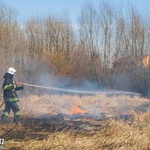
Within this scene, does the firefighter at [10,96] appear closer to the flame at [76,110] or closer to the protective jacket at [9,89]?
the protective jacket at [9,89]

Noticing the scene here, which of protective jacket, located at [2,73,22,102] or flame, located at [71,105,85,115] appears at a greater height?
protective jacket, located at [2,73,22,102]

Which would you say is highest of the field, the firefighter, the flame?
the firefighter

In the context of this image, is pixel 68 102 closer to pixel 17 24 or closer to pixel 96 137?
pixel 96 137

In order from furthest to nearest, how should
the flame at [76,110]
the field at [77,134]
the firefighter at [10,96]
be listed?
the flame at [76,110] < the firefighter at [10,96] < the field at [77,134]

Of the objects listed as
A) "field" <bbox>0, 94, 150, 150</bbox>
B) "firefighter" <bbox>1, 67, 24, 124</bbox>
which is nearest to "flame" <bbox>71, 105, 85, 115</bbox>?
"field" <bbox>0, 94, 150, 150</bbox>

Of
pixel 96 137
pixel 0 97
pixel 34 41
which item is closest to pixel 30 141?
pixel 96 137

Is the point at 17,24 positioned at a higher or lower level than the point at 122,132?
higher

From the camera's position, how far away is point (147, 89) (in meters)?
21.6

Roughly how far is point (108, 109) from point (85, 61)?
37.7 ft

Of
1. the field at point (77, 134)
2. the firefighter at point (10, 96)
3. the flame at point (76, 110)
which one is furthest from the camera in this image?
the flame at point (76, 110)

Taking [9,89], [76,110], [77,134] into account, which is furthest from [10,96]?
[76,110]

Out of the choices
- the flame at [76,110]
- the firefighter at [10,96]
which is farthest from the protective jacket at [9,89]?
the flame at [76,110]

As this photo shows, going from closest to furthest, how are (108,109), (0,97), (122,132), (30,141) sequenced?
(30,141) → (122,132) → (108,109) → (0,97)

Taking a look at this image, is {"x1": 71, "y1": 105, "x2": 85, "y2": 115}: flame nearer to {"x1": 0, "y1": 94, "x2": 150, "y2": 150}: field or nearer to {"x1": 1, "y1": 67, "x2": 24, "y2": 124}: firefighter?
{"x1": 0, "y1": 94, "x2": 150, "y2": 150}: field
